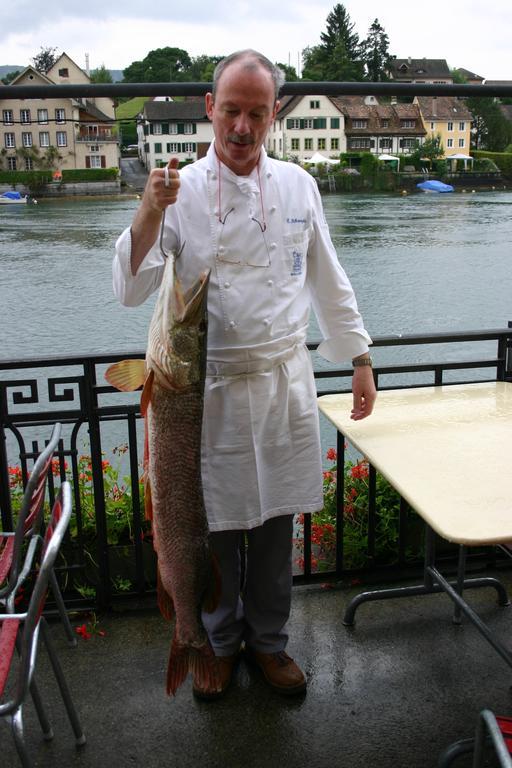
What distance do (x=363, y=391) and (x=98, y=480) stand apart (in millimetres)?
973

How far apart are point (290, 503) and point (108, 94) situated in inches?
52.1

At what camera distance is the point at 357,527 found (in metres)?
3.04

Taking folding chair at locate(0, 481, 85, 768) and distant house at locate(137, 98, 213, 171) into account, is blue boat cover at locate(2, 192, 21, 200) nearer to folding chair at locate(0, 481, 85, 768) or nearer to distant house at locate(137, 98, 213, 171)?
distant house at locate(137, 98, 213, 171)

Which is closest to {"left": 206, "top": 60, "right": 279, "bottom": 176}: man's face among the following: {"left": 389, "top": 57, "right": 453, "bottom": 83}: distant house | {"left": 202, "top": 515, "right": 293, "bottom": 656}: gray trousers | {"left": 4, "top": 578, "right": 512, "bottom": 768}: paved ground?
{"left": 202, "top": 515, "right": 293, "bottom": 656}: gray trousers

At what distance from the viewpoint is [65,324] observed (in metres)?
7.84

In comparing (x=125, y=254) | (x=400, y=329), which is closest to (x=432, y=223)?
(x=400, y=329)

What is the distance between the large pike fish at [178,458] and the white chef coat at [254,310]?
0.19 m

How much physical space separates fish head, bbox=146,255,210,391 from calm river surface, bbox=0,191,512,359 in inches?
196

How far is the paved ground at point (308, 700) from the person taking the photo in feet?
6.29

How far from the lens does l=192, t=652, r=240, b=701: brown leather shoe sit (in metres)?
2.07

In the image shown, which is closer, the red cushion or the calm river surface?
the red cushion

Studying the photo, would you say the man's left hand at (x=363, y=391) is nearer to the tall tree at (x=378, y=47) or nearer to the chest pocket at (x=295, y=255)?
the chest pocket at (x=295, y=255)

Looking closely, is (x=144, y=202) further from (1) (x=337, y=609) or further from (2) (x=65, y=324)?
(2) (x=65, y=324)

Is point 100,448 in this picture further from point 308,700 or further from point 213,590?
point 308,700
